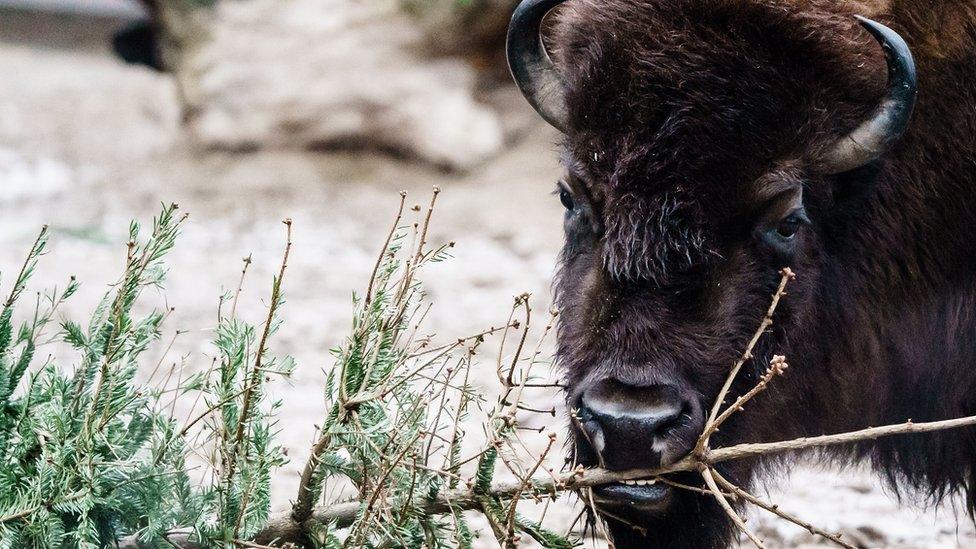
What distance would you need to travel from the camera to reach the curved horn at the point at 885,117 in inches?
126

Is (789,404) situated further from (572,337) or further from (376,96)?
(376,96)

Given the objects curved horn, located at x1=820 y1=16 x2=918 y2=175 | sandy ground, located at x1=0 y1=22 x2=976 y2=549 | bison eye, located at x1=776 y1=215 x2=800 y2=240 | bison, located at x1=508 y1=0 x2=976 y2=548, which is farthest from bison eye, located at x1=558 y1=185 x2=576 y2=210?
sandy ground, located at x1=0 y1=22 x2=976 y2=549

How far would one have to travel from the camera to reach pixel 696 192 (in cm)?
314

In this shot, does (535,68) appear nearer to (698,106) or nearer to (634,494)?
(698,106)

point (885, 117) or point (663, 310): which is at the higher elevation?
point (885, 117)

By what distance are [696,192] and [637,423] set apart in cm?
69

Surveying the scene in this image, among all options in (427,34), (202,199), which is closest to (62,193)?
(202,199)

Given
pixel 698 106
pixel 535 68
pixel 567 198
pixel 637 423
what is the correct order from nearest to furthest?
pixel 637 423, pixel 698 106, pixel 567 198, pixel 535 68

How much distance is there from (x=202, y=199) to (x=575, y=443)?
6.95 meters

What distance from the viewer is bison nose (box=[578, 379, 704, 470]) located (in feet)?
9.43

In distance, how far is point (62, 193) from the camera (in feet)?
31.6

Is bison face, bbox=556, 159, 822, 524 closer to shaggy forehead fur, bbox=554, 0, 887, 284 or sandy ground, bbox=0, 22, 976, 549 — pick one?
shaggy forehead fur, bbox=554, 0, 887, 284

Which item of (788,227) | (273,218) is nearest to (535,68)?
(788,227)

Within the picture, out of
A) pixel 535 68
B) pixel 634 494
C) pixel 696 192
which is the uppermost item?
pixel 535 68
